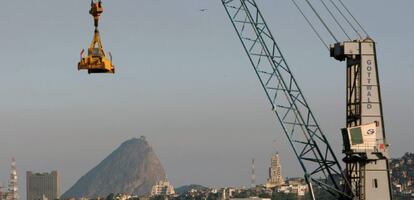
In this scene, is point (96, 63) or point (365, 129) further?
point (365, 129)

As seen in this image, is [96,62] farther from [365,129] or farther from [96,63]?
[365,129]

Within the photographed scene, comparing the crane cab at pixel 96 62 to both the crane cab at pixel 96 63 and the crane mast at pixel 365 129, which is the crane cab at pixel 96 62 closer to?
the crane cab at pixel 96 63

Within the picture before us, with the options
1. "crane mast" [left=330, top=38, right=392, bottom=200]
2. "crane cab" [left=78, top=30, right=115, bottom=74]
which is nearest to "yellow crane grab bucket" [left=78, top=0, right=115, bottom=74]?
"crane cab" [left=78, top=30, right=115, bottom=74]

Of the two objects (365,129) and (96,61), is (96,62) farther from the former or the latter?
(365,129)

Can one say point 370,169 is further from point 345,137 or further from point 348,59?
point 348,59

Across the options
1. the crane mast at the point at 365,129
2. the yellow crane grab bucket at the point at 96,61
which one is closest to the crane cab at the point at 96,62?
the yellow crane grab bucket at the point at 96,61

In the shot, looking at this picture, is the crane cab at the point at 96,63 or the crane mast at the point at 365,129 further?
the crane mast at the point at 365,129

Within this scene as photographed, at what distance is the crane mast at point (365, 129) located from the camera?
386 ft

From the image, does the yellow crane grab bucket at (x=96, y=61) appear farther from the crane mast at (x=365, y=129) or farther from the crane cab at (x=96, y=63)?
the crane mast at (x=365, y=129)

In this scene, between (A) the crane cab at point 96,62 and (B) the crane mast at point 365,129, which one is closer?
(A) the crane cab at point 96,62

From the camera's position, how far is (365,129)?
117312 millimetres

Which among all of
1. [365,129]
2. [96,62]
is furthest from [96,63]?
[365,129]

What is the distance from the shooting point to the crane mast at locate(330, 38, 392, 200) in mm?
117562

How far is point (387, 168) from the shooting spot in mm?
118000
